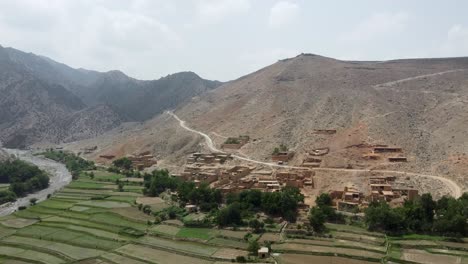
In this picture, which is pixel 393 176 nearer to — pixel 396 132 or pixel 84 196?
pixel 396 132

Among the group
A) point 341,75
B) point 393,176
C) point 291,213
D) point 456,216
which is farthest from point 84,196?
point 341,75

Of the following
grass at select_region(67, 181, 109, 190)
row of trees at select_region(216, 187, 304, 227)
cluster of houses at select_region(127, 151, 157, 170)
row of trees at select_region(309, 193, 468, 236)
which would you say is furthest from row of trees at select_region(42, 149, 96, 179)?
row of trees at select_region(309, 193, 468, 236)

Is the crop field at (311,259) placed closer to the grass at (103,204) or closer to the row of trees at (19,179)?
the grass at (103,204)

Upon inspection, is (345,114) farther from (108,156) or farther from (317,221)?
(108,156)

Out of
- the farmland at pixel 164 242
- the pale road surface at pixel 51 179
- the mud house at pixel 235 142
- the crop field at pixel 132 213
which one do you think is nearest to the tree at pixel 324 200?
the farmland at pixel 164 242

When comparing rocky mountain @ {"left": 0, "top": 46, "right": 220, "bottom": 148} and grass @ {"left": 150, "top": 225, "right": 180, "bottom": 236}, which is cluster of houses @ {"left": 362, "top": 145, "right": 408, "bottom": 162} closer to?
grass @ {"left": 150, "top": 225, "right": 180, "bottom": 236}

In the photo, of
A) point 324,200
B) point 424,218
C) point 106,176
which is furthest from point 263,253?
point 106,176
